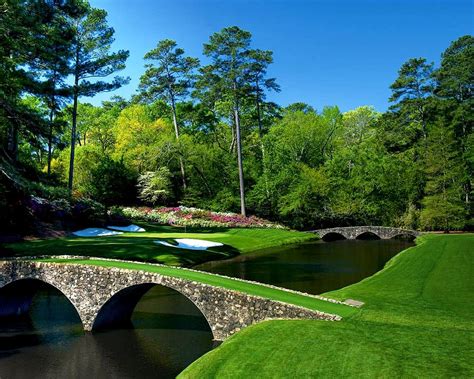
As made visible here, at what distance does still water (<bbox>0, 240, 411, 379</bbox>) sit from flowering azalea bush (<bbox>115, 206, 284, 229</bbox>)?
22.4 meters

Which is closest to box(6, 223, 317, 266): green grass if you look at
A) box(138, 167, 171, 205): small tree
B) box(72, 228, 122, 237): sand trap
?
box(72, 228, 122, 237): sand trap

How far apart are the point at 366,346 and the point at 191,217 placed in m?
42.3

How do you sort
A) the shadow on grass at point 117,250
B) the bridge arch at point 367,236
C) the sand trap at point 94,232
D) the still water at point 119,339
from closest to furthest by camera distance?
1. the still water at point 119,339
2. the shadow on grass at point 117,250
3. the sand trap at point 94,232
4. the bridge arch at point 367,236

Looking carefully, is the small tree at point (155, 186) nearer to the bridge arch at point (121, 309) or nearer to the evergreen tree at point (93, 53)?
the evergreen tree at point (93, 53)

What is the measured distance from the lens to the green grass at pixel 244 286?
15.9m

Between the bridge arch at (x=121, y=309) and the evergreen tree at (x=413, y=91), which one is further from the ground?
the evergreen tree at (x=413, y=91)

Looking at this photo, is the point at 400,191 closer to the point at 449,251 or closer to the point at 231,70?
the point at 449,251

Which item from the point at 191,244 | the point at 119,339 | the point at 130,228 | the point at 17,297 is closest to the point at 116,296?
the point at 119,339

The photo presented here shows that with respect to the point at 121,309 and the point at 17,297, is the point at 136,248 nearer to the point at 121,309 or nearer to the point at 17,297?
the point at 17,297

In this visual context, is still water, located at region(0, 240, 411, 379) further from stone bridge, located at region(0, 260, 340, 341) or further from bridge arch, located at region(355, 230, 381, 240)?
bridge arch, located at region(355, 230, 381, 240)

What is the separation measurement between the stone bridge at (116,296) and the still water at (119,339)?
31.3 inches

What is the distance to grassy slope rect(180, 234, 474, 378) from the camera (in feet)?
36.1

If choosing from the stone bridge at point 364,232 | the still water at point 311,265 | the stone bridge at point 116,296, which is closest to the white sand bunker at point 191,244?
the still water at point 311,265

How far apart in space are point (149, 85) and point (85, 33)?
19.5 meters
